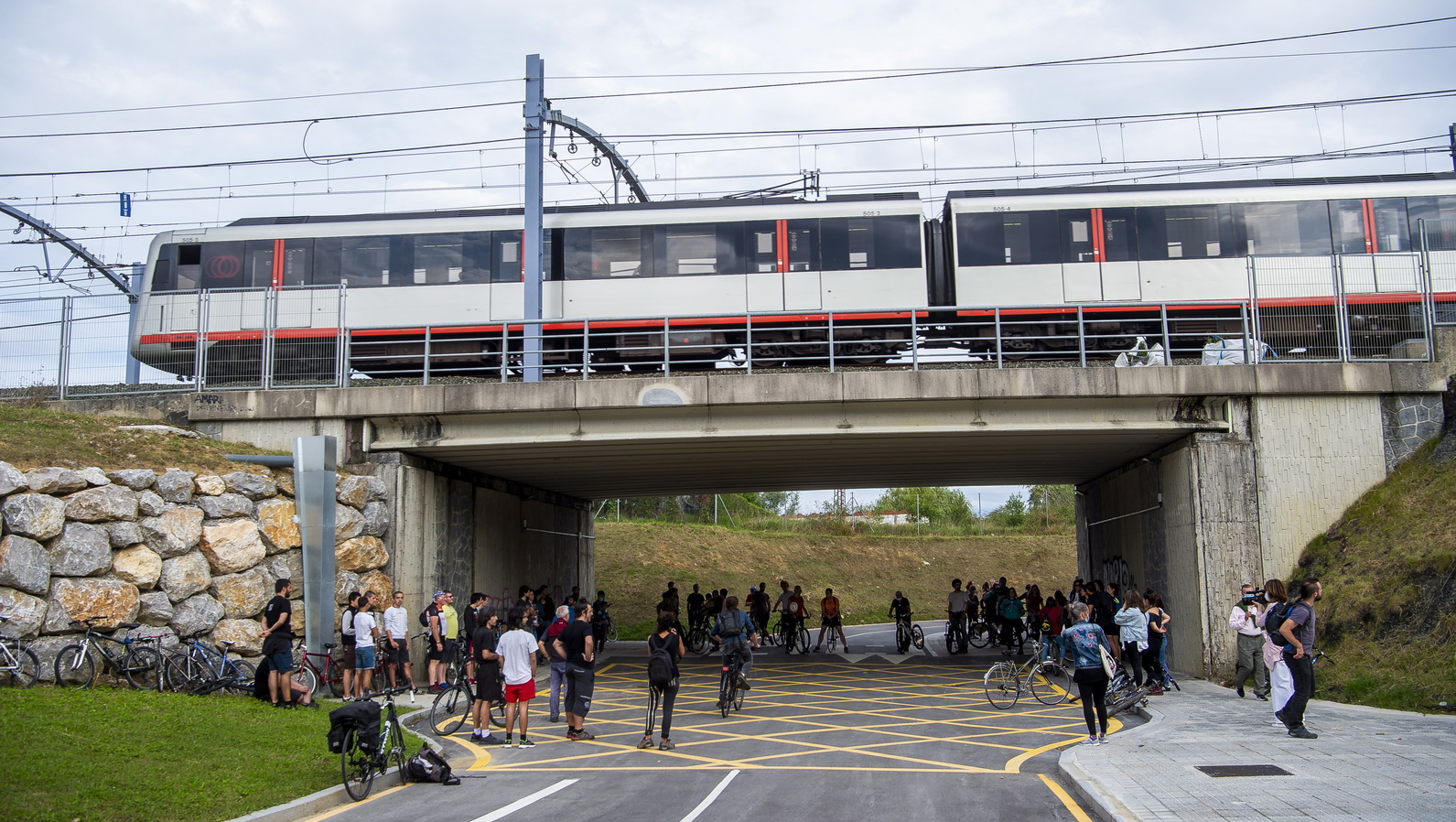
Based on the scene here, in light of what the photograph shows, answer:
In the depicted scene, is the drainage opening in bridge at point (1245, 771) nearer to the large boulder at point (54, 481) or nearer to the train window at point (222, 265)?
the large boulder at point (54, 481)

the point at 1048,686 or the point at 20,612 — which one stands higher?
the point at 20,612

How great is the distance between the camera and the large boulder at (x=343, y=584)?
51.0 ft

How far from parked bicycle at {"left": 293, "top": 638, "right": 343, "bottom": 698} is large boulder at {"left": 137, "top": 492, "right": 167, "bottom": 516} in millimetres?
2613

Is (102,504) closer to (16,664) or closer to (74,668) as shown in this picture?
(74,668)

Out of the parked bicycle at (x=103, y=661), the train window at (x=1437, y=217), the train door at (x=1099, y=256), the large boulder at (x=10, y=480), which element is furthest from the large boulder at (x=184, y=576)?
the train window at (x=1437, y=217)

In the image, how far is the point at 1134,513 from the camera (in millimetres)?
20609

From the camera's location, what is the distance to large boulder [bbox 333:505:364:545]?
15984 mm

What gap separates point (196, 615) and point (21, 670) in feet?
7.93

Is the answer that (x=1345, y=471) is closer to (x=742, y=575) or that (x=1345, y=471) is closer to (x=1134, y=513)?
Result: (x=1134, y=513)

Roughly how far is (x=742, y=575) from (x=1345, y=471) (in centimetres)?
2857

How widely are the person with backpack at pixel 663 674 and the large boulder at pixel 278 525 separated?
6.50 metres

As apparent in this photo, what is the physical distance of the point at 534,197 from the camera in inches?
768

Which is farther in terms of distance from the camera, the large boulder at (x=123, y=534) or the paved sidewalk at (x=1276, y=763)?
the large boulder at (x=123, y=534)

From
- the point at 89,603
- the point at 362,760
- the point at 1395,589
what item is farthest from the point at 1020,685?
the point at 89,603
